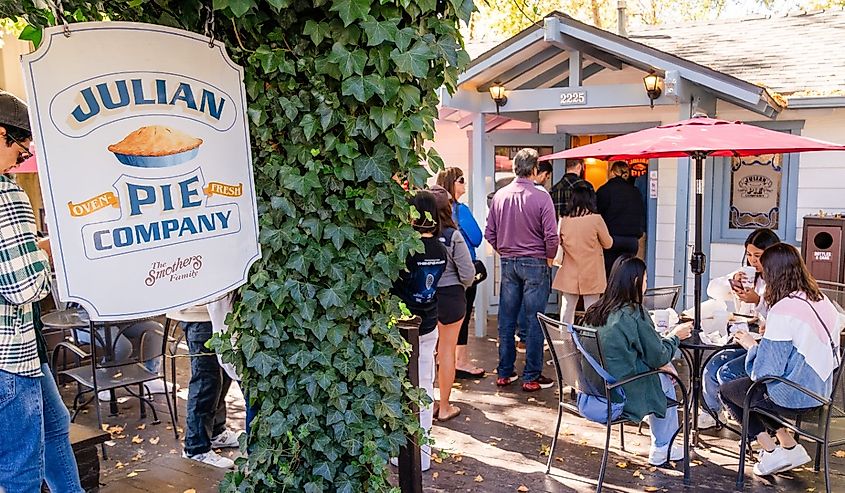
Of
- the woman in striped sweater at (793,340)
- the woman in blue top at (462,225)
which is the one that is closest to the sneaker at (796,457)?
the woman in striped sweater at (793,340)

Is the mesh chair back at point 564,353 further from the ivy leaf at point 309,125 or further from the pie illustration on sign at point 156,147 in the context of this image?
the pie illustration on sign at point 156,147

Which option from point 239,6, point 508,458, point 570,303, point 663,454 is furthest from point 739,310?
point 239,6

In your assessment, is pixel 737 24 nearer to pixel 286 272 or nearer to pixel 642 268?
pixel 642 268

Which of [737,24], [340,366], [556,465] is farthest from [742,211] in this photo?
[340,366]

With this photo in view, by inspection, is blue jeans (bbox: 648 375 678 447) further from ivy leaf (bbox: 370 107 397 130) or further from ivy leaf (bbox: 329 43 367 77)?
ivy leaf (bbox: 329 43 367 77)

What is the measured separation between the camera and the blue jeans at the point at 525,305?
6.08 m

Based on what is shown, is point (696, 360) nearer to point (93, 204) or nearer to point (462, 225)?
point (462, 225)

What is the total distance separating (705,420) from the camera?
5160 millimetres

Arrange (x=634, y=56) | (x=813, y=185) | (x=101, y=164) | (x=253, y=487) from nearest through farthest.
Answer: (x=101, y=164), (x=253, y=487), (x=634, y=56), (x=813, y=185)

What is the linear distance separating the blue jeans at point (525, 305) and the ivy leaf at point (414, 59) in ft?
13.1

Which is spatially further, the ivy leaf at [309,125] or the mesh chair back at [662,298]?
the mesh chair back at [662,298]

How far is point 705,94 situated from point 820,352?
3.68m

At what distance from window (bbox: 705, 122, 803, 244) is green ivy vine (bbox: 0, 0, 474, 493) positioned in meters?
5.98

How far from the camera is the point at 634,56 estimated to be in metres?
6.61
